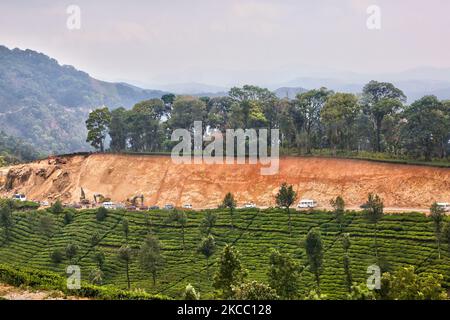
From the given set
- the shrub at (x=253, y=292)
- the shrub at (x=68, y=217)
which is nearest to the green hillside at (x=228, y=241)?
the shrub at (x=68, y=217)

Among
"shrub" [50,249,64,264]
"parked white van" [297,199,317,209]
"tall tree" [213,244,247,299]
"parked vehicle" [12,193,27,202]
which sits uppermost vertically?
"tall tree" [213,244,247,299]

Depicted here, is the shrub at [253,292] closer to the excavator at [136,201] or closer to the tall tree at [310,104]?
the excavator at [136,201]

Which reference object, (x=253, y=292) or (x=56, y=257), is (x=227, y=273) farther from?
(x=56, y=257)

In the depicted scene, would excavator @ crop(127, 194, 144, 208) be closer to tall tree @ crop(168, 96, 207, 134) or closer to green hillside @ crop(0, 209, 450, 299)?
green hillside @ crop(0, 209, 450, 299)

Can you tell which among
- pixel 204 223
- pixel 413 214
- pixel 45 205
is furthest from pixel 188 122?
pixel 413 214

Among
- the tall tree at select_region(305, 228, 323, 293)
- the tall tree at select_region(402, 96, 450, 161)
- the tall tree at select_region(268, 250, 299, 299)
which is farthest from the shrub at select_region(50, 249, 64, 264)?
the tall tree at select_region(402, 96, 450, 161)
